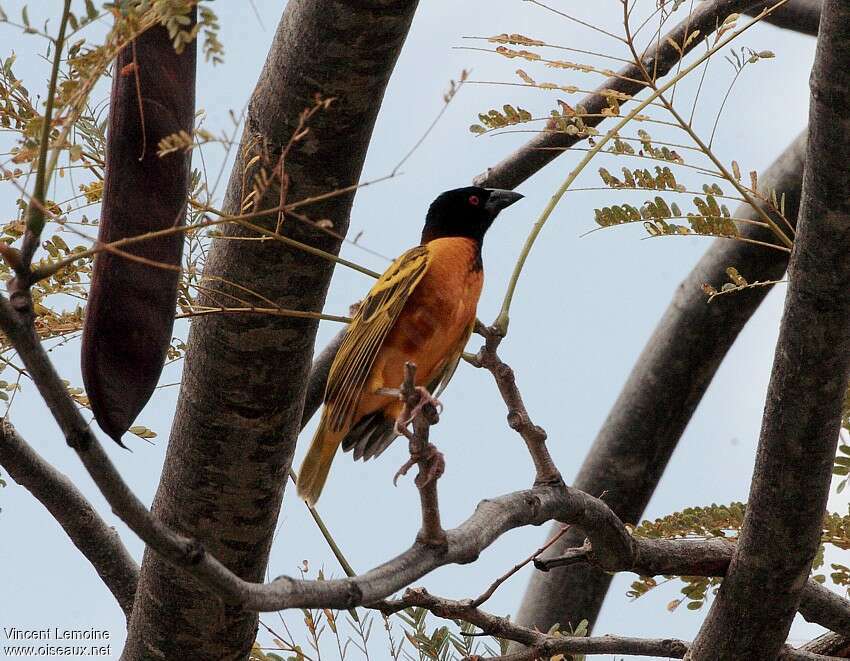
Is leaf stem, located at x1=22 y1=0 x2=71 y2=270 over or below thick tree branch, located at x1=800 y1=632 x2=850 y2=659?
over

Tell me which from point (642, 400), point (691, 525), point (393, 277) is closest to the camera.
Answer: point (691, 525)

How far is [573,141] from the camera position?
12.5ft

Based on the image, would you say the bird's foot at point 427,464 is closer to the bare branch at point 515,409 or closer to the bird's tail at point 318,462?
the bare branch at point 515,409

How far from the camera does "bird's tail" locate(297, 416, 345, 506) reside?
10.5 feet

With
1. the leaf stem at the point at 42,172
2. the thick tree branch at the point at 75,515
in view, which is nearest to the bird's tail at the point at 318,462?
the thick tree branch at the point at 75,515

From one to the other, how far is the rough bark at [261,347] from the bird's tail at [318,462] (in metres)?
0.49

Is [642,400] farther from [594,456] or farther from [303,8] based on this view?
[303,8]

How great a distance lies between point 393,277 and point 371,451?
57 centimetres

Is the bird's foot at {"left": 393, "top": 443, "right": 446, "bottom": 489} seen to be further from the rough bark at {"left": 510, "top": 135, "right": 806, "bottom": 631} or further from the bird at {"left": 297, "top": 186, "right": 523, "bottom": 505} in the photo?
the rough bark at {"left": 510, "top": 135, "right": 806, "bottom": 631}

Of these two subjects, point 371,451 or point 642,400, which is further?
point 642,400

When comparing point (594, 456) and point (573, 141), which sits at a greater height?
point (573, 141)

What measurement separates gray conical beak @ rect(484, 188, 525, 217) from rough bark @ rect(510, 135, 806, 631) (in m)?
1.61

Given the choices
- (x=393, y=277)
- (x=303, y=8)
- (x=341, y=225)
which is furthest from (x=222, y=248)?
(x=393, y=277)

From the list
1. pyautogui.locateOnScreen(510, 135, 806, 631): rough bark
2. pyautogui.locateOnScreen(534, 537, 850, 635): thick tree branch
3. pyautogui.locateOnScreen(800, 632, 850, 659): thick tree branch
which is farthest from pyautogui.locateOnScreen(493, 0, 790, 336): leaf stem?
pyautogui.locateOnScreen(510, 135, 806, 631): rough bark
